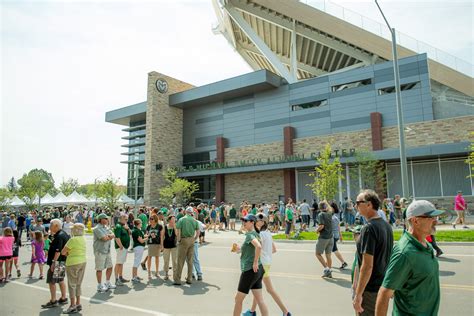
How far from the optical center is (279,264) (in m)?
9.83

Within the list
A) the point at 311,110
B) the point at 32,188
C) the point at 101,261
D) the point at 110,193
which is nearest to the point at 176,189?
the point at 110,193

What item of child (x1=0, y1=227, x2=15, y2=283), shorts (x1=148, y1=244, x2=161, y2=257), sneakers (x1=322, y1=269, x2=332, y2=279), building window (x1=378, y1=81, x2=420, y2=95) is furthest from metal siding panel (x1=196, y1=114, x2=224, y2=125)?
sneakers (x1=322, y1=269, x2=332, y2=279)

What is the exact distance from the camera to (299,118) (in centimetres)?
3422

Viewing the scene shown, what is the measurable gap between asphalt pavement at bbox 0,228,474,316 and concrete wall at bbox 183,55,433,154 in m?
21.4

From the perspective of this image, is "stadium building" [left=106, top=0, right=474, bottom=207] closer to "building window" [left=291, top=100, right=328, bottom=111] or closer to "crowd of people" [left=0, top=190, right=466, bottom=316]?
"building window" [left=291, top=100, right=328, bottom=111]

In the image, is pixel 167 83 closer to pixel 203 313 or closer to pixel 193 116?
pixel 193 116

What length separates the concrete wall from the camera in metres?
28.3

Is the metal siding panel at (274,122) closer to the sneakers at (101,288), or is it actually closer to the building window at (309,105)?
the building window at (309,105)

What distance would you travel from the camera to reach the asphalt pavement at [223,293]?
19.1ft

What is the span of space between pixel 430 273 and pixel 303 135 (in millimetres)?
31832

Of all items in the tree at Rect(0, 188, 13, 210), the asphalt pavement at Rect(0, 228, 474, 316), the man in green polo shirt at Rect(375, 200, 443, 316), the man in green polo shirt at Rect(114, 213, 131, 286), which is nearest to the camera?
the man in green polo shirt at Rect(375, 200, 443, 316)

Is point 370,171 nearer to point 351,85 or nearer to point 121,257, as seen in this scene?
point 351,85

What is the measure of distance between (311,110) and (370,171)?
1007 centimetres

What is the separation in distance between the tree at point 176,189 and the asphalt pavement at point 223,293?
25787 millimetres
